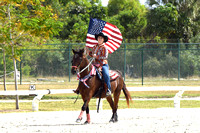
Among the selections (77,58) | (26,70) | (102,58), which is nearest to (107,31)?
(102,58)

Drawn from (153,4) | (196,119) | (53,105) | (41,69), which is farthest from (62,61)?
(196,119)

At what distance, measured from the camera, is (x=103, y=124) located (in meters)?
11.8

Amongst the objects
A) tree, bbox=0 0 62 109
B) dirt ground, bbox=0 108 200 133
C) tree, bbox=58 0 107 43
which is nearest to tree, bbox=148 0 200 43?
tree, bbox=58 0 107 43

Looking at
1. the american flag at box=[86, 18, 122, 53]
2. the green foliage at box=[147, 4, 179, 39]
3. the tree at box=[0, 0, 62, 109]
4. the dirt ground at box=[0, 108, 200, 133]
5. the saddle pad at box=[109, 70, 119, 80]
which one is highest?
the green foliage at box=[147, 4, 179, 39]

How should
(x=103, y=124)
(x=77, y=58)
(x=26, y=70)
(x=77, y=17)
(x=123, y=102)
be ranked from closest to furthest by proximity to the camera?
(x=77, y=58), (x=103, y=124), (x=123, y=102), (x=26, y=70), (x=77, y=17)

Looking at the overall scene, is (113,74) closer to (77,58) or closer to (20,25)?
(77,58)

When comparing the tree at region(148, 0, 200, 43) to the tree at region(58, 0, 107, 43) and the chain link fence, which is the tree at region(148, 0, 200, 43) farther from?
the chain link fence

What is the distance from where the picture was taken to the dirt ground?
10336 millimetres

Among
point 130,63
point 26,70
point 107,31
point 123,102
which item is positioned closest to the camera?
point 107,31

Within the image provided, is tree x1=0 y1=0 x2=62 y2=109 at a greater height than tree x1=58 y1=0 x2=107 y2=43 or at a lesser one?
lesser

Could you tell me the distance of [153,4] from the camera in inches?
1975

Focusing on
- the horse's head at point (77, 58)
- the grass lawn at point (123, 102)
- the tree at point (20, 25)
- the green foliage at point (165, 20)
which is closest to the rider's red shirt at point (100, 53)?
the horse's head at point (77, 58)

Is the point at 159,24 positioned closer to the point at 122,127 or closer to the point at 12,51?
the point at 12,51

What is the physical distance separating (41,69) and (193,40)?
17971 mm
